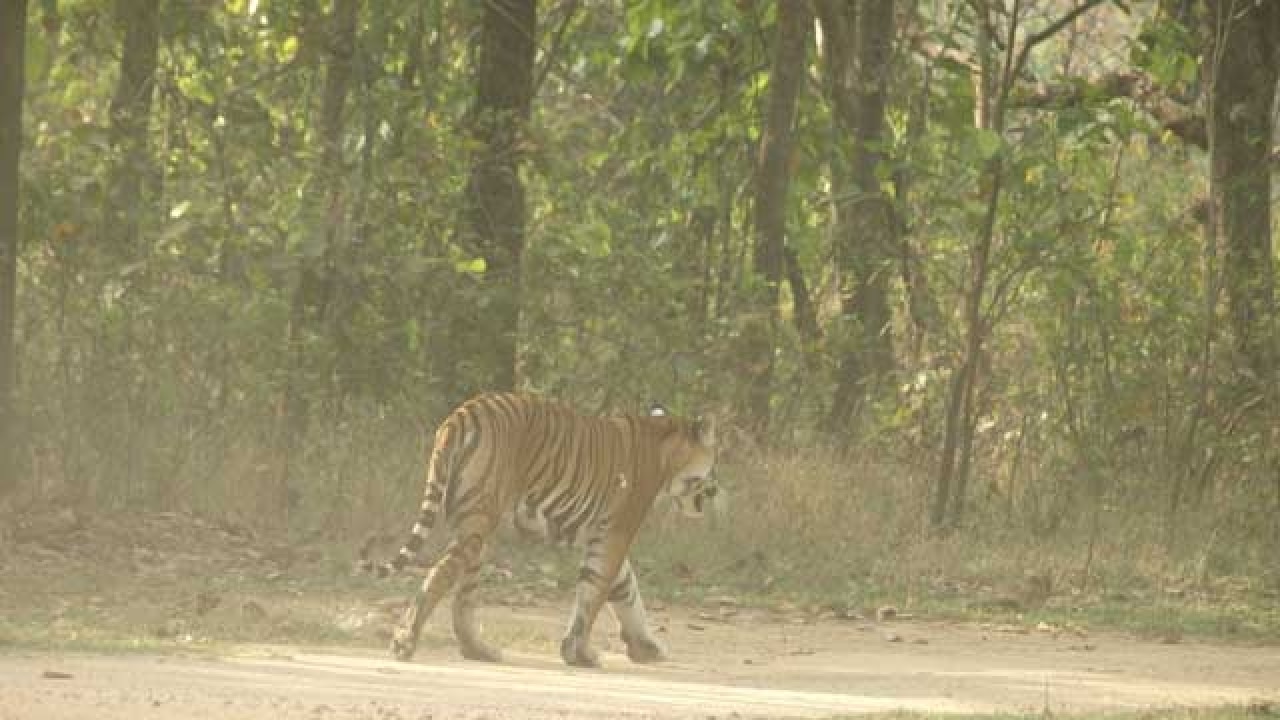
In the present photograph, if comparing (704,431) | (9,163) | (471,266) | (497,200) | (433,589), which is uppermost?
(497,200)

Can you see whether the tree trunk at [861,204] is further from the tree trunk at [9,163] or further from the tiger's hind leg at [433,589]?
the tiger's hind leg at [433,589]

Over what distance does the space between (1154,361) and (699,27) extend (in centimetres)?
394

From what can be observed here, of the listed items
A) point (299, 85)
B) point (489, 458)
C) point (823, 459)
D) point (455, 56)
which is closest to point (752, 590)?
point (823, 459)

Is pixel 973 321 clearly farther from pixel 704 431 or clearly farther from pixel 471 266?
pixel 704 431

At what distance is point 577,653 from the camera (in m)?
10.9

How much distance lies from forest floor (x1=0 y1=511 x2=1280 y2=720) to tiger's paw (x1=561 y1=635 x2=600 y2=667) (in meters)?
0.15

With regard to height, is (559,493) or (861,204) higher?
(861,204)

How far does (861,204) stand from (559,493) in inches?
271

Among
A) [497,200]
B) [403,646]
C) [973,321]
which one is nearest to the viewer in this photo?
[403,646]

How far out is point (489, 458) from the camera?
11.0 metres

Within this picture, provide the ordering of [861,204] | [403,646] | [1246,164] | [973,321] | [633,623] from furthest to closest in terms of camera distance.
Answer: [861,204]
[1246,164]
[973,321]
[633,623]
[403,646]

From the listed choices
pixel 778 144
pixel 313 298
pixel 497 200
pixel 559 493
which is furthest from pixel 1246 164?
pixel 559 493

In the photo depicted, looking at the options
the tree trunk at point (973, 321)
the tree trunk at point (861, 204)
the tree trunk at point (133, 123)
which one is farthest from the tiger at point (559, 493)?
the tree trunk at point (133, 123)

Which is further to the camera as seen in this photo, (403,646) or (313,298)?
(313,298)
